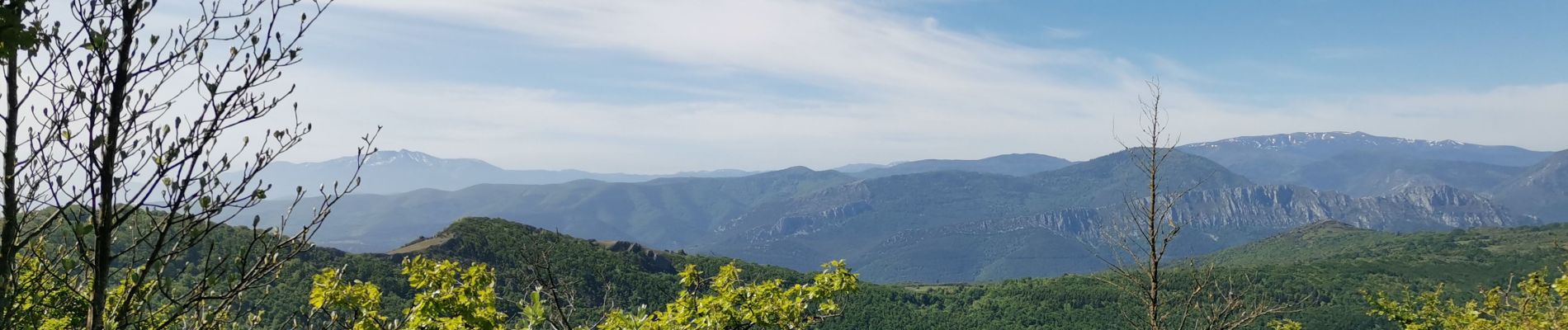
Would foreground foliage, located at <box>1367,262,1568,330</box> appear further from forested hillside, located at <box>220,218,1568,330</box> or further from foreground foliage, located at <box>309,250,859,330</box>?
forested hillside, located at <box>220,218,1568,330</box>

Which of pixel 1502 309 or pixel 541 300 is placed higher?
pixel 541 300

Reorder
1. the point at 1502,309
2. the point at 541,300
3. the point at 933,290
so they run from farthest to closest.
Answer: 1. the point at 933,290
2. the point at 1502,309
3. the point at 541,300

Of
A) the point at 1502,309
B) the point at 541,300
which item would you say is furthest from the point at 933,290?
the point at 541,300

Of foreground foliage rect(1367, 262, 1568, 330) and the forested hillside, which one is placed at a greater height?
foreground foliage rect(1367, 262, 1568, 330)

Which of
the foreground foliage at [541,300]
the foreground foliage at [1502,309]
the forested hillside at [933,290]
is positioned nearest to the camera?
the foreground foliage at [541,300]

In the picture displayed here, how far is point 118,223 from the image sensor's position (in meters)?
6.14

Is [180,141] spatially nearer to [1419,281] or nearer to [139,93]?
[139,93]

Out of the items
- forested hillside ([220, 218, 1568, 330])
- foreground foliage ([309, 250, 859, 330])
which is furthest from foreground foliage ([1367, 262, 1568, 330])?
forested hillside ([220, 218, 1568, 330])

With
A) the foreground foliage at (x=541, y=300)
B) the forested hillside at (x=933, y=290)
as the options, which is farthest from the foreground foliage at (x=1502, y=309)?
the forested hillside at (x=933, y=290)

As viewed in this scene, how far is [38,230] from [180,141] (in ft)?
3.51

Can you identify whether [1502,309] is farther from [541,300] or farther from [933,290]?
[933,290]

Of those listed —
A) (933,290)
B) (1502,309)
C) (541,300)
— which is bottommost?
(933,290)

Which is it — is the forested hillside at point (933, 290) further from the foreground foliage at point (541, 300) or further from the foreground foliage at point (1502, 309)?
the foreground foliage at point (541, 300)

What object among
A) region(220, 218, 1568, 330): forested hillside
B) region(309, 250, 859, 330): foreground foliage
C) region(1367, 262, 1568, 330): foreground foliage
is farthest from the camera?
region(220, 218, 1568, 330): forested hillside
